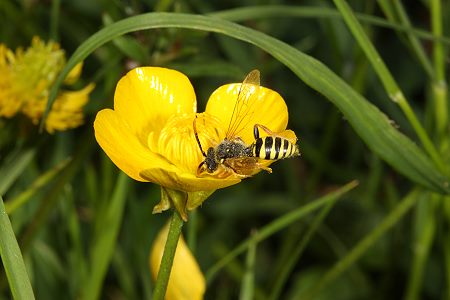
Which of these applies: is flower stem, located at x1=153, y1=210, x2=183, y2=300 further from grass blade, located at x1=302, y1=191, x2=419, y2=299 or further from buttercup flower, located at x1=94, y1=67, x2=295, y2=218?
grass blade, located at x1=302, y1=191, x2=419, y2=299

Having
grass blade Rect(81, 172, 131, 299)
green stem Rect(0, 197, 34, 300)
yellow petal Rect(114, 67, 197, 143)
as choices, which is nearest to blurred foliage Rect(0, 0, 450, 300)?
grass blade Rect(81, 172, 131, 299)

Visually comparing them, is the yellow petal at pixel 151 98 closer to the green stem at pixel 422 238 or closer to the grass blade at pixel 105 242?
the grass blade at pixel 105 242

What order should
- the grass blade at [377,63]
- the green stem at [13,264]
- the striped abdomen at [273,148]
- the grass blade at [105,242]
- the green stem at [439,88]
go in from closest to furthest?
the green stem at [13,264] → the striped abdomen at [273,148] → the grass blade at [377,63] → the grass blade at [105,242] → the green stem at [439,88]

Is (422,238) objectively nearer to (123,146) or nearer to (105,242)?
(105,242)

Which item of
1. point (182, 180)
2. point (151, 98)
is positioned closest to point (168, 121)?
point (151, 98)

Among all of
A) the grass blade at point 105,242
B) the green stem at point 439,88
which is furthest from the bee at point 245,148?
the green stem at point 439,88

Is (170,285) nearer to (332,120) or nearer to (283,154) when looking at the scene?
(283,154)

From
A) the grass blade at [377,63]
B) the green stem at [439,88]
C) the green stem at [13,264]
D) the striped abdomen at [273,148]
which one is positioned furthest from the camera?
the green stem at [439,88]
